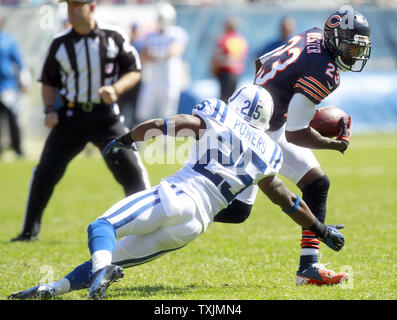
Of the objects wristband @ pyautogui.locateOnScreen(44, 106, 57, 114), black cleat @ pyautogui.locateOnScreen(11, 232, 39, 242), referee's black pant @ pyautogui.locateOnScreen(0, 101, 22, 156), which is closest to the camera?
wristband @ pyautogui.locateOnScreen(44, 106, 57, 114)

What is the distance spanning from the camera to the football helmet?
14.5 ft

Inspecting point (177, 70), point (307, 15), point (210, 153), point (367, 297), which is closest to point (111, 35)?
point (210, 153)

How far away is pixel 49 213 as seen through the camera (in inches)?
297

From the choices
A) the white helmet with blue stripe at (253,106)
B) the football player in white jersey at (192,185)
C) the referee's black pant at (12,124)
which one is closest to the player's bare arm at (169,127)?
the football player in white jersey at (192,185)

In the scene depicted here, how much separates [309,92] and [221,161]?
33.7 inches

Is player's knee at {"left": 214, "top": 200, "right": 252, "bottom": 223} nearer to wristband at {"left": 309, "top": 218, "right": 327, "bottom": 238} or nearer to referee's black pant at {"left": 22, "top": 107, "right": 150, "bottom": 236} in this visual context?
wristband at {"left": 309, "top": 218, "right": 327, "bottom": 238}

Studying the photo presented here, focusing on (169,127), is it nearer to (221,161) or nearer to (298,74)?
(221,161)

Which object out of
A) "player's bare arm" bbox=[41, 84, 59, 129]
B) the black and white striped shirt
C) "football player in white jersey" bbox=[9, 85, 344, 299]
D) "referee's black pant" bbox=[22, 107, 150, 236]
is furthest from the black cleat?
"football player in white jersey" bbox=[9, 85, 344, 299]

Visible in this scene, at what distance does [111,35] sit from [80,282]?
244 cm

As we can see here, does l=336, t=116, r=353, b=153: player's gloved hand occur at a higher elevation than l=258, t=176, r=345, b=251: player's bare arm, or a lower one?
higher

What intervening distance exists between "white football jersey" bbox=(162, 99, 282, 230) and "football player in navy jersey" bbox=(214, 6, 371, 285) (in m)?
0.59

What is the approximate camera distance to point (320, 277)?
4410mm

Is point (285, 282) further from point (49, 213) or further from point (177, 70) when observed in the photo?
point (177, 70)
